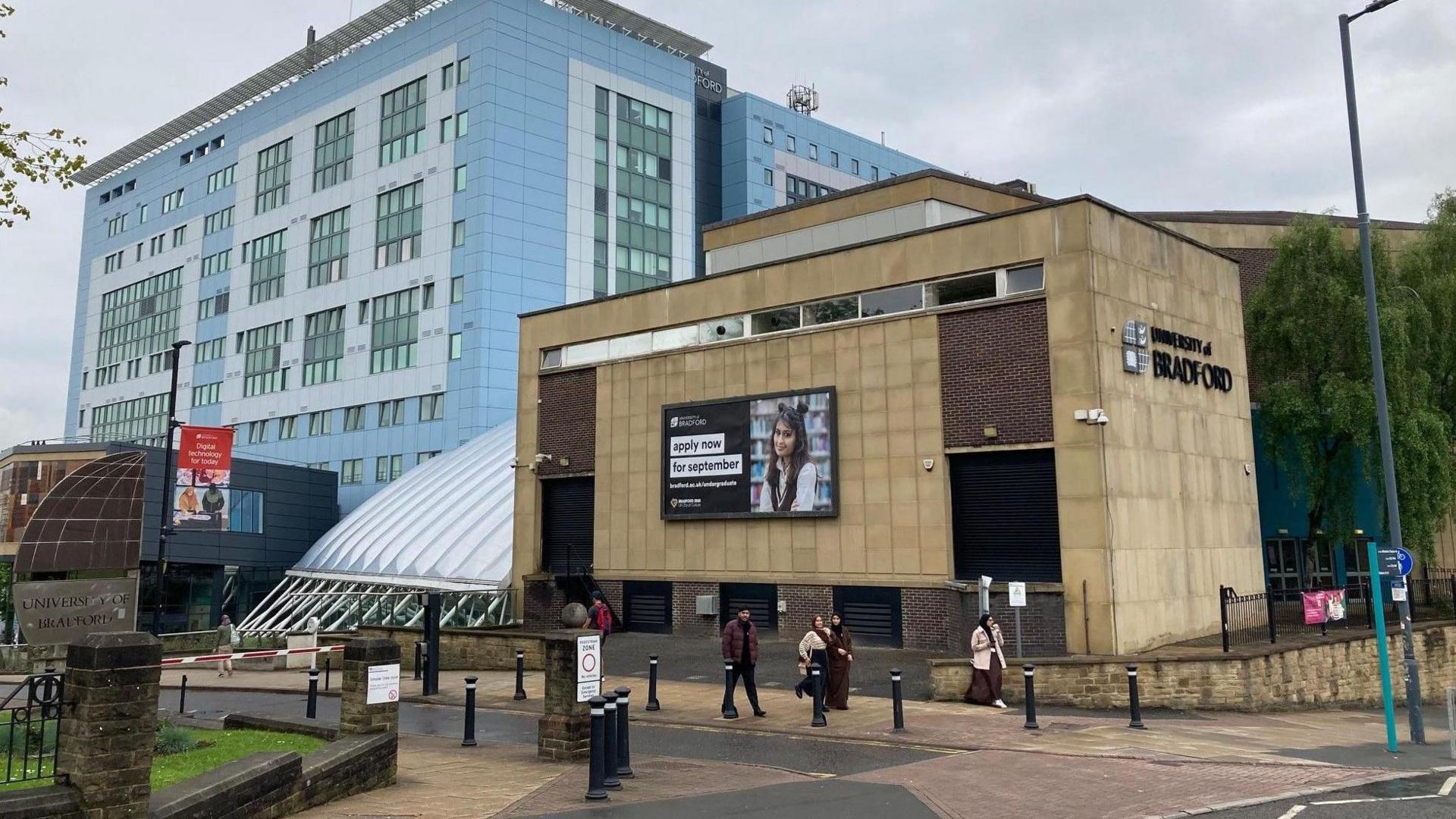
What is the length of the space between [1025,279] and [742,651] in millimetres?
11267

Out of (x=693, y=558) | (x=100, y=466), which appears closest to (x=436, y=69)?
(x=100, y=466)

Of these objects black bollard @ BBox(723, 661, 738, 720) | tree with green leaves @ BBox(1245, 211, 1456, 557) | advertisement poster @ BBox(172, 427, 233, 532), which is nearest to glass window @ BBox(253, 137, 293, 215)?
advertisement poster @ BBox(172, 427, 233, 532)

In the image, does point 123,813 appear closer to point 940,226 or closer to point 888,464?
point 888,464

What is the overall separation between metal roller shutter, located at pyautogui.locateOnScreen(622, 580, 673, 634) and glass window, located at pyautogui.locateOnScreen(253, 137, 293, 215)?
2169 inches

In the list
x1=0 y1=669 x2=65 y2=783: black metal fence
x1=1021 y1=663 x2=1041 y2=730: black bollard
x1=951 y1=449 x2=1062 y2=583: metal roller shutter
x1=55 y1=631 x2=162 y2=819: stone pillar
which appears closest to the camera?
x1=55 y1=631 x2=162 y2=819: stone pillar

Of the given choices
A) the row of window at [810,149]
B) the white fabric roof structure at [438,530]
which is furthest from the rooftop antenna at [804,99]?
the white fabric roof structure at [438,530]

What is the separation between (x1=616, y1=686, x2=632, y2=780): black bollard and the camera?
1337 cm

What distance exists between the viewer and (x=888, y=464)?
Result: 25891 mm

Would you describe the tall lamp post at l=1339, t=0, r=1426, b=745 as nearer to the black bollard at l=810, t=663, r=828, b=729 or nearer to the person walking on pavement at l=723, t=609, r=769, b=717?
the black bollard at l=810, t=663, r=828, b=729

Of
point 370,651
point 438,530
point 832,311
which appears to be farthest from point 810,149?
point 370,651

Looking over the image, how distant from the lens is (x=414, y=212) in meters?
64.8

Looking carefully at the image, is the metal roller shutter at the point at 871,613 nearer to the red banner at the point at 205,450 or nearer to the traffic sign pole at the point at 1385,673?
the traffic sign pole at the point at 1385,673

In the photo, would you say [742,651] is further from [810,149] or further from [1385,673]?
[810,149]

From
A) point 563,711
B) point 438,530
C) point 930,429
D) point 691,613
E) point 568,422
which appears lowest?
point 563,711
